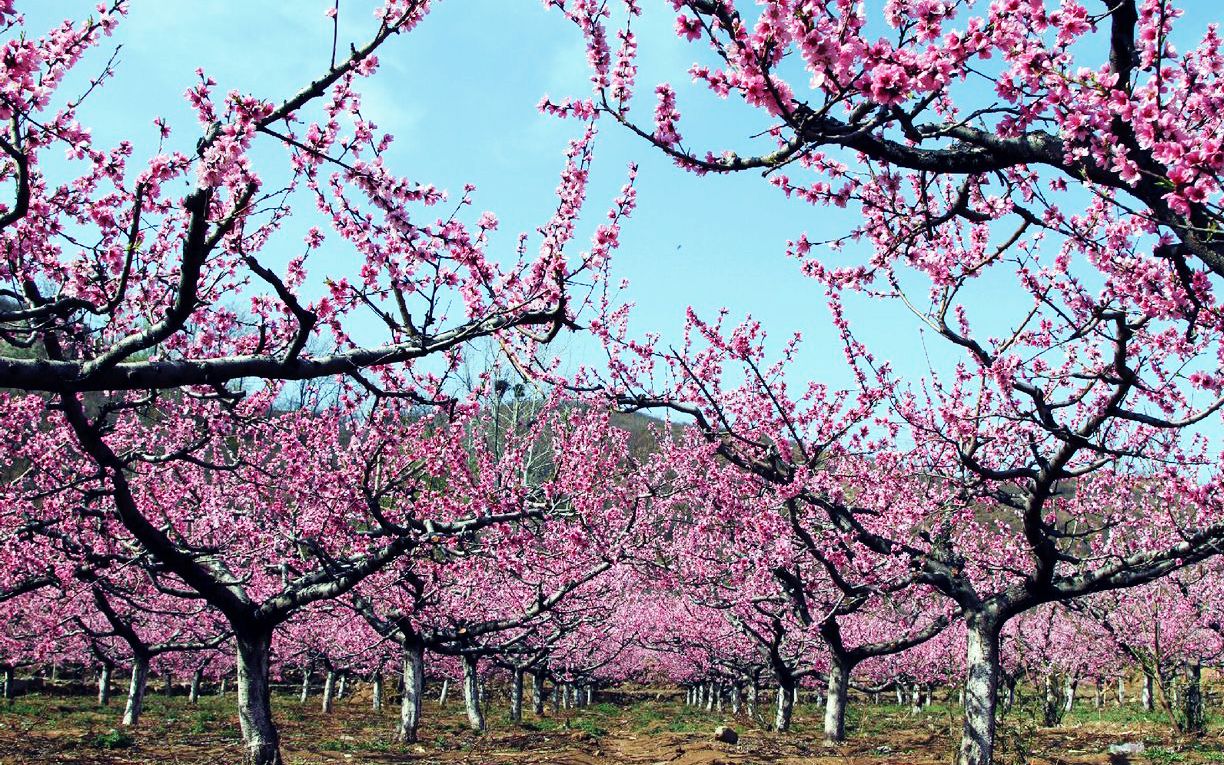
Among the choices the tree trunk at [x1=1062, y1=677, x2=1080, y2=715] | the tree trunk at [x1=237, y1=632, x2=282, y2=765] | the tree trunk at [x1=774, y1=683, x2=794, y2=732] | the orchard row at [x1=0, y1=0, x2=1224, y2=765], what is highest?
the orchard row at [x1=0, y1=0, x2=1224, y2=765]

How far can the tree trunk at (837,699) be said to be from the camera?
17.4 m

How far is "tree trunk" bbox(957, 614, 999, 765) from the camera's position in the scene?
1110 cm

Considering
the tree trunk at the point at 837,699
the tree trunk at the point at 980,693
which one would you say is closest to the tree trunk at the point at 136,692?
the tree trunk at the point at 837,699

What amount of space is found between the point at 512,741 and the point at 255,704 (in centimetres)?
922

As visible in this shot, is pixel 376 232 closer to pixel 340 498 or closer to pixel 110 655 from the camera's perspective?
pixel 340 498

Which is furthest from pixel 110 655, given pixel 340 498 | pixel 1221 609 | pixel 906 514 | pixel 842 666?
pixel 1221 609

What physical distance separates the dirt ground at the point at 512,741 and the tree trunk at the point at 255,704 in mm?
2973

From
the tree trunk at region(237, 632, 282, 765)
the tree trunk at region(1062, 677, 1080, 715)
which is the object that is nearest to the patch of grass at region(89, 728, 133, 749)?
the tree trunk at region(237, 632, 282, 765)

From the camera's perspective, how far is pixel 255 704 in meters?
10.8

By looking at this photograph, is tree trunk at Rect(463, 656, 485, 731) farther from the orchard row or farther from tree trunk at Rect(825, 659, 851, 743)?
tree trunk at Rect(825, 659, 851, 743)

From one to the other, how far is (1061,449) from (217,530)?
536 inches

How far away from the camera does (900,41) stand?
14.0 feet

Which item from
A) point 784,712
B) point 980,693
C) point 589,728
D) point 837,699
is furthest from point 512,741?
point 980,693

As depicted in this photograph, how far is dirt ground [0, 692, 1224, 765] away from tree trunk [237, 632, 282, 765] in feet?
9.75
